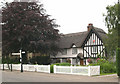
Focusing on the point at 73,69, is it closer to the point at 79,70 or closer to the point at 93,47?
the point at 79,70

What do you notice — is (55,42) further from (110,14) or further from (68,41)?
(110,14)

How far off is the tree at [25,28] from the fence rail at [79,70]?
11.8 m

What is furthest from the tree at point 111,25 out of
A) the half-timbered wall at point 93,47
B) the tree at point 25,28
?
the tree at point 25,28

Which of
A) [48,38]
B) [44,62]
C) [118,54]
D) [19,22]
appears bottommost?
[44,62]

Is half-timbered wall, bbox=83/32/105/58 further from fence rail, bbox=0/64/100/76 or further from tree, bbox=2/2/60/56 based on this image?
fence rail, bbox=0/64/100/76

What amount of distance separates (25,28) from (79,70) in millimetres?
14785

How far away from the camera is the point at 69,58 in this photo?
42.6 m

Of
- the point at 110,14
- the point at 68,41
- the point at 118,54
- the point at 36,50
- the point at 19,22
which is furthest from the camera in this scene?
the point at 68,41

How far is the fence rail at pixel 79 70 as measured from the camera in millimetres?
18656

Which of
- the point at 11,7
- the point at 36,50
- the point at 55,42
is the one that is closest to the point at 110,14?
the point at 55,42

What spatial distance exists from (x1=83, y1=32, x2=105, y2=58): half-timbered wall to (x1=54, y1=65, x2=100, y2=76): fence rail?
15.5 meters

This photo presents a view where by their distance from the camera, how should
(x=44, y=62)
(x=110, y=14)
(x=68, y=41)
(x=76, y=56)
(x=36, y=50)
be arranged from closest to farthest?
(x=110, y=14) → (x=36, y=50) → (x=44, y=62) → (x=76, y=56) → (x=68, y=41)

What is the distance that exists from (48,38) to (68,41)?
9702 millimetres

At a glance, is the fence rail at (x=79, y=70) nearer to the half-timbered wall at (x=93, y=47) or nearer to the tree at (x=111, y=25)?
the tree at (x=111, y=25)
